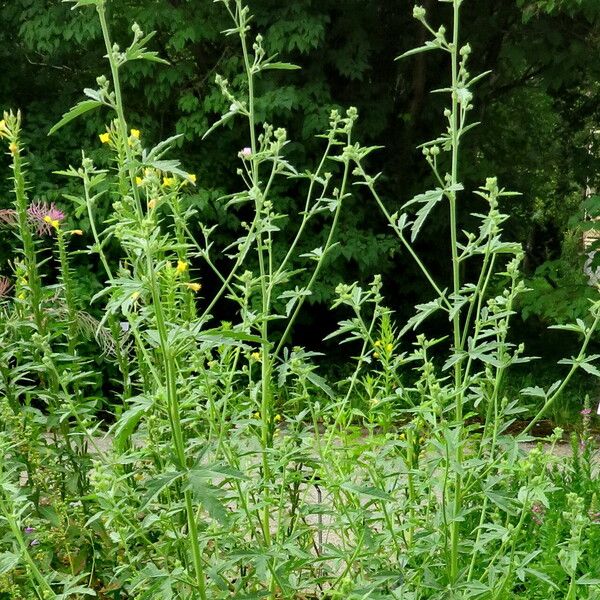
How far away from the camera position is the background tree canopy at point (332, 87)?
287 inches

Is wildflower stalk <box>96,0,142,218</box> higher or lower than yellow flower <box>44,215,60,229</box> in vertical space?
higher

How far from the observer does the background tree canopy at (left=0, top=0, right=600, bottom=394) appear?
7277mm

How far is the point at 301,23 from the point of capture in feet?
23.8

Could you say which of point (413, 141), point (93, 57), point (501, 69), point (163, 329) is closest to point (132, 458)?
point (163, 329)

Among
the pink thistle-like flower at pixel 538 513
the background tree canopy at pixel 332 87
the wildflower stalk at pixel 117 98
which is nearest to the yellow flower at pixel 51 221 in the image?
the wildflower stalk at pixel 117 98

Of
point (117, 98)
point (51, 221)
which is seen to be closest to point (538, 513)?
point (51, 221)

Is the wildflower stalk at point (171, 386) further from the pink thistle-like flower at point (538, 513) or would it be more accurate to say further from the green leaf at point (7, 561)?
the pink thistle-like flower at point (538, 513)

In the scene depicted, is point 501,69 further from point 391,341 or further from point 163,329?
point 163,329

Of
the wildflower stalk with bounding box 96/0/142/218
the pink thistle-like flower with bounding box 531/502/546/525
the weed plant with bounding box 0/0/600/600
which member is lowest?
the pink thistle-like flower with bounding box 531/502/546/525

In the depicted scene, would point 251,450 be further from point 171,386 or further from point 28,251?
point 28,251

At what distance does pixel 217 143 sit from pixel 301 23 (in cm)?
114

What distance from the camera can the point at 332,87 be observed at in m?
8.27

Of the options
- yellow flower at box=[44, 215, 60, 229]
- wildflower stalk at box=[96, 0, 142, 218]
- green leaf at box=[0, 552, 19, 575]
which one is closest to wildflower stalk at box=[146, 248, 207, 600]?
wildflower stalk at box=[96, 0, 142, 218]

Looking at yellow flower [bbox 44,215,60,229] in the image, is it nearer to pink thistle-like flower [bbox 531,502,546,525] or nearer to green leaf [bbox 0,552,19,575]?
green leaf [bbox 0,552,19,575]
